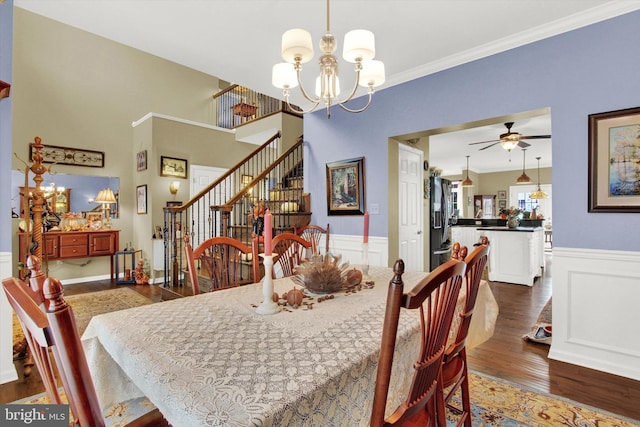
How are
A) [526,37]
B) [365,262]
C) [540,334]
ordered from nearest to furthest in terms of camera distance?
[365,262]
[526,37]
[540,334]

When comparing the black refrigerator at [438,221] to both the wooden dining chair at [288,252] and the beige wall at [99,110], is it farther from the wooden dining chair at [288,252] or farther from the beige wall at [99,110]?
the wooden dining chair at [288,252]

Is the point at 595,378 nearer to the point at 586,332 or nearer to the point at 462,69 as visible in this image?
the point at 586,332

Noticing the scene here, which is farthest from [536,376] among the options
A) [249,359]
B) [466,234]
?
[466,234]

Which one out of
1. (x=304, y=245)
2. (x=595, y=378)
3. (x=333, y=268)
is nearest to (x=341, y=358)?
(x=333, y=268)

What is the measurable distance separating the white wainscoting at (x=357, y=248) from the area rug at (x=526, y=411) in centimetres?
172

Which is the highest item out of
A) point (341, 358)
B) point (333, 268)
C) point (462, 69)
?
point (462, 69)

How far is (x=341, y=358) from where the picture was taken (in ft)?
2.97

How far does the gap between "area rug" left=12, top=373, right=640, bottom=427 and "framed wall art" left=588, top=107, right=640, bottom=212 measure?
1398 millimetres

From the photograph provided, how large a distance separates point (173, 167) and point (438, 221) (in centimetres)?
488

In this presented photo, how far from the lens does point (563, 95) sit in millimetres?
2525

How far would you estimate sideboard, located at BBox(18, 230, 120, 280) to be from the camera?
4.92m

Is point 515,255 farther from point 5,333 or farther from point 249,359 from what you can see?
point 5,333

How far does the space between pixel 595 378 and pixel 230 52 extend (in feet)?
13.1

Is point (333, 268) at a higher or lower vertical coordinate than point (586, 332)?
higher
